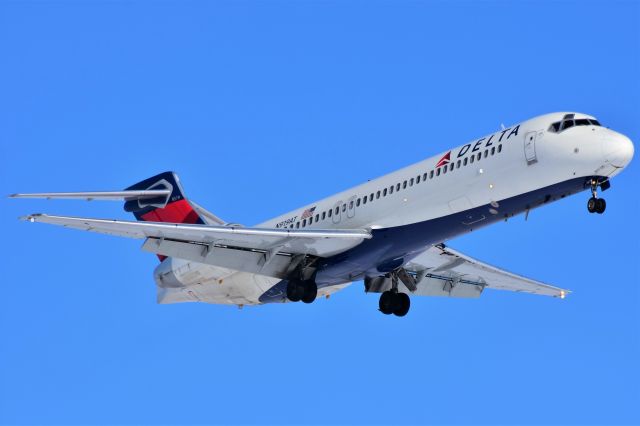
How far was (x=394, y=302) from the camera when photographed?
125 ft

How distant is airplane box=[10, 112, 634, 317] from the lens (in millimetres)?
31766

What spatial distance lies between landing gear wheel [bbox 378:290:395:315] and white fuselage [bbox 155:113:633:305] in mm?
1908

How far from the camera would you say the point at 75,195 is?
3778cm

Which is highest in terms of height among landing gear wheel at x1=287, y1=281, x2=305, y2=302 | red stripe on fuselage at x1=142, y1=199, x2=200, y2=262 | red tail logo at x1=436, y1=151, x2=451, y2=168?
red stripe on fuselage at x1=142, y1=199, x2=200, y2=262

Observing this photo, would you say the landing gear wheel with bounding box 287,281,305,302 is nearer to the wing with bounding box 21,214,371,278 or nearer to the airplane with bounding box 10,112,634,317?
the airplane with bounding box 10,112,634,317

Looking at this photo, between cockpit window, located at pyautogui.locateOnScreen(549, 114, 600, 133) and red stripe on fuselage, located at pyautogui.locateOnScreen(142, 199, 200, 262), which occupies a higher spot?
red stripe on fuselage, located at pyautogui.locateOnScreen(142, 199, 200, 262)

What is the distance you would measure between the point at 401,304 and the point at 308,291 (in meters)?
4.02

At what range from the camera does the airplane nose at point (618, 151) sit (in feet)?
101

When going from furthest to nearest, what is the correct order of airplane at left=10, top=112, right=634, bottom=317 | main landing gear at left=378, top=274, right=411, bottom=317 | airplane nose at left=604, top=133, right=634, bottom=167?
1. main landing gear at left=378, top=274, right=411, bottom=317
2. airplane at left=10, top=112, right=634, bottom=317
3. airplane nose at left=604, top=133, right=634, bottom=167

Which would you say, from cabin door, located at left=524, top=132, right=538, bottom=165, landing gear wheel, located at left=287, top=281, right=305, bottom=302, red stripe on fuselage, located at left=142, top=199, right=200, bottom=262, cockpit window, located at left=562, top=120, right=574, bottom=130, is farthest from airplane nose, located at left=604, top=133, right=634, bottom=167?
red stripe on fuselage, located at left=142, top=199, right=200, bottom=262

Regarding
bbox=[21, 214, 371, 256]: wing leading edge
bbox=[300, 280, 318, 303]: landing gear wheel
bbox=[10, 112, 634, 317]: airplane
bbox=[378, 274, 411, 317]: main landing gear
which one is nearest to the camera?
bbox=[10, 112, 634, 317]: airplane

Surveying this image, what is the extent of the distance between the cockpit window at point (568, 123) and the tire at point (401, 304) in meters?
8.71

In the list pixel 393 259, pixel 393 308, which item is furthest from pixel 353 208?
pixel 393 308

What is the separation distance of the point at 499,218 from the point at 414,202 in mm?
2416
